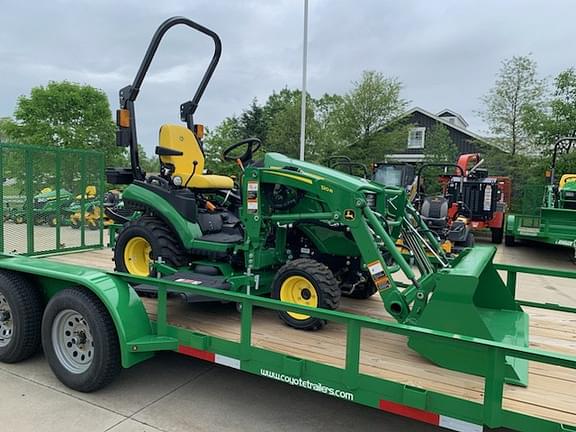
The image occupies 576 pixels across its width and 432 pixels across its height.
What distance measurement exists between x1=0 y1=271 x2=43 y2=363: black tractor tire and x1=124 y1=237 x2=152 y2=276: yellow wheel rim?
0.95 metres

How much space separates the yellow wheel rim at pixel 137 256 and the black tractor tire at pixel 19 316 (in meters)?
0.95

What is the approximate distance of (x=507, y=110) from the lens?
18406 millimetres

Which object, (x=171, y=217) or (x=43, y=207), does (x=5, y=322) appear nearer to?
(x=171, y=217)

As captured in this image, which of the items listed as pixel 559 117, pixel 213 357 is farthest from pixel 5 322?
pixel 559 117

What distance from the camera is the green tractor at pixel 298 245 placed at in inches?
113

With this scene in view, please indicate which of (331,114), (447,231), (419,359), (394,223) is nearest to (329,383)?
(419,359)

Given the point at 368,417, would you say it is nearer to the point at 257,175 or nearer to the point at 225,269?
the point at 225,269

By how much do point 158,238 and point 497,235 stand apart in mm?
11688

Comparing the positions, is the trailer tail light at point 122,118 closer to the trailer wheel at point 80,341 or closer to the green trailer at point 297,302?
the green trailer at point 297,302

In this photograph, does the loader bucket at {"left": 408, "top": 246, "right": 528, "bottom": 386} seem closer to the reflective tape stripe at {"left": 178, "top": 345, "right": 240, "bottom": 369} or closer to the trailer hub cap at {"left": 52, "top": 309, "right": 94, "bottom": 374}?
the reflective tape stripe at {"left": 178, "top": 345, "right": 240, "bottom": 369}

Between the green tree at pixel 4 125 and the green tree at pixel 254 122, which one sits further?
the green tree at pixel 254 122

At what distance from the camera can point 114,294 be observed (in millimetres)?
3178

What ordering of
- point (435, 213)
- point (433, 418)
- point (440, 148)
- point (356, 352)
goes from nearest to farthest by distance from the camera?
point (433, 418)
point (356, 352)
point (435, 213)
point (440, 148)

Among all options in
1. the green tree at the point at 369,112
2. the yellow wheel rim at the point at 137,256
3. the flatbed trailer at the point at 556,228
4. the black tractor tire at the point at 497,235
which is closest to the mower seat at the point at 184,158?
the yellow wheel rim at the point at 137,256
